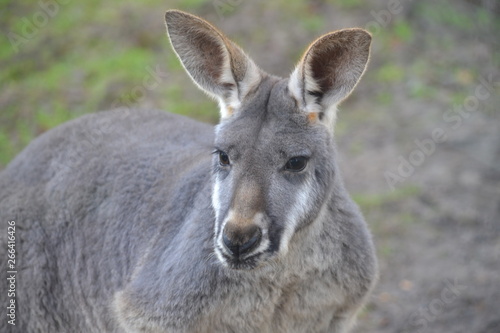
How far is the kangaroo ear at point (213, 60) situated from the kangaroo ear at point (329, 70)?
0.31 meters

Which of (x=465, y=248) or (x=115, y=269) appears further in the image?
(x=465, y=248)

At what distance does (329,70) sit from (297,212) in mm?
883

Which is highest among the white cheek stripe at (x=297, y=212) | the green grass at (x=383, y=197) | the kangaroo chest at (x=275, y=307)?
the white cheek stripe at (x=297, y=212)

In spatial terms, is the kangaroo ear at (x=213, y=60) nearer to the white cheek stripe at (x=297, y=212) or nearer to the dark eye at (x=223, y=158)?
the dark eye at (x=223, y=158)

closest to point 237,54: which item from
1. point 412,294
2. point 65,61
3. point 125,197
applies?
point 125,197

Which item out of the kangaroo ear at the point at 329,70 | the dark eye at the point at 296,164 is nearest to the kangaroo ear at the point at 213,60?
the kangaroo ear at the point at 329,70

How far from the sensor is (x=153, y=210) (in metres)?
5.05

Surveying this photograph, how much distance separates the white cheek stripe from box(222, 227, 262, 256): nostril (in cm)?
23

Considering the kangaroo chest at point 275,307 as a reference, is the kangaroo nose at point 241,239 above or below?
above

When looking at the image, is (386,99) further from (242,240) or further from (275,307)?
(242,240)

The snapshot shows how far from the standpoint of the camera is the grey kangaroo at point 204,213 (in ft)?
13.4

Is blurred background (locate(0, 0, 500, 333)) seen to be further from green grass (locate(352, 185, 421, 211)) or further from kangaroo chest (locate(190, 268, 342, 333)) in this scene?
kangaroo chest (locate(190, 268, 342, 333))

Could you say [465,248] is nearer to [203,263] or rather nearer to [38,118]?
[203,263]

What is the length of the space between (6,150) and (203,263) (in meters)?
5.39
